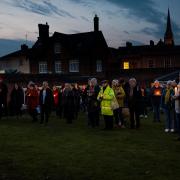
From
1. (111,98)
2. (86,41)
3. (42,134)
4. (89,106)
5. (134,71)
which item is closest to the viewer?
(42,134)

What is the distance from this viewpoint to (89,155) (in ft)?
36.4

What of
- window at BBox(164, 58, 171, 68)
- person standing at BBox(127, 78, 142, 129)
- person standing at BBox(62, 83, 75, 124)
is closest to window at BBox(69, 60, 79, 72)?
window at BBox(164, 58, 171, 68)

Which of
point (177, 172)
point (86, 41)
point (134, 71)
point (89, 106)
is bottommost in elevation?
point (177, 172)

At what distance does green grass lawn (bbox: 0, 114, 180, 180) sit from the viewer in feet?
29.3

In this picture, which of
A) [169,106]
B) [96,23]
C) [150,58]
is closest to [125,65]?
[150,58]

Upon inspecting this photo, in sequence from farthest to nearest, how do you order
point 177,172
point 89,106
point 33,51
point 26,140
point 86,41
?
point 33,51 → point 86,41 → point 89,106 → point 26,140 → point 177,172

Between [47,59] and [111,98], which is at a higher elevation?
[47,59]

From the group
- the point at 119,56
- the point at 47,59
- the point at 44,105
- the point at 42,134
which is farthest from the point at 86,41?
the point at 42,134

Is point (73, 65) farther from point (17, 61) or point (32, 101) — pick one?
point (32, 101)

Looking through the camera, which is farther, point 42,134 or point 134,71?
point 134,71

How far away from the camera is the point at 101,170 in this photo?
9273 millimetres

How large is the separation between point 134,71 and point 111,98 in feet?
148

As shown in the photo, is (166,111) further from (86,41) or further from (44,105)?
(86,41)

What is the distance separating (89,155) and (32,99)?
1150 centimetres
